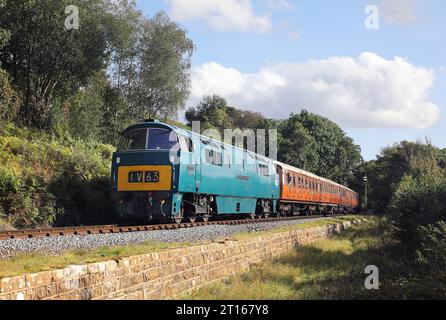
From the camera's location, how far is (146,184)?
14922mm

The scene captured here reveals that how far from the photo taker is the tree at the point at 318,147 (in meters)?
59.6

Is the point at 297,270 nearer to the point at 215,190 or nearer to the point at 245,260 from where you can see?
the point at 245,260

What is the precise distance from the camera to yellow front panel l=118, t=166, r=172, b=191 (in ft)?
48.3

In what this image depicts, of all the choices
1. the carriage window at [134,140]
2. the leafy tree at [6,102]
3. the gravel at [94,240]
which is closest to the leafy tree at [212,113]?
the leafy tree at [6,102]

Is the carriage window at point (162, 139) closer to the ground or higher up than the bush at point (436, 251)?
higher up

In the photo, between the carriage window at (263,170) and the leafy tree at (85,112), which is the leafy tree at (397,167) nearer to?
the carriage window at (263,170)

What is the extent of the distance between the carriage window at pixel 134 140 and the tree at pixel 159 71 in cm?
2138

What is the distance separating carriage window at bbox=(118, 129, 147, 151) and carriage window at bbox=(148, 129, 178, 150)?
0.24 meters

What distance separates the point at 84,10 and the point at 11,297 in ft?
73.5

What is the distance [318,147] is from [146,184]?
54.8 metres

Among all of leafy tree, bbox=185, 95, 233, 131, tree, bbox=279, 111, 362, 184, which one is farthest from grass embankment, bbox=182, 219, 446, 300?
leafy tree, bbox=185, 95, 233, 131

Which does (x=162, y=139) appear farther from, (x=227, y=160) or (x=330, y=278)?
(x=330, y=278)
